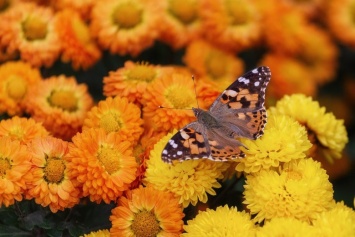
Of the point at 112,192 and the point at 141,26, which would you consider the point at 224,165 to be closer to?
the point at 112,192

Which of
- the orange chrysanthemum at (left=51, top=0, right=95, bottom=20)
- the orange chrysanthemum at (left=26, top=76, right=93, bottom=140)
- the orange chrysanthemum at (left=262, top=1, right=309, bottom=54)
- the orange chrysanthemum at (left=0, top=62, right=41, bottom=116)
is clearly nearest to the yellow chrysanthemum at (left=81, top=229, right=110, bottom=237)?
the orange chrysanthemum at (left=26, top=76, right=93, bottom=140)

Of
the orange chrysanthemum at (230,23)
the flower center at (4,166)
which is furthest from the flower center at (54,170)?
the orange chrysanthemum at (230,23)

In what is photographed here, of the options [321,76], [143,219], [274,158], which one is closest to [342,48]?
[321,76]

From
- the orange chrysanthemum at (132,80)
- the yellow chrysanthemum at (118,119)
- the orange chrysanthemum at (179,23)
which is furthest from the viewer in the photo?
the orange chrysanthemum at (179,23)

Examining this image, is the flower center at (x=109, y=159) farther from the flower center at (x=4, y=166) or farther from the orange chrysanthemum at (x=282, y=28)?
the orange chrysanthemum at (x=282, y=28)

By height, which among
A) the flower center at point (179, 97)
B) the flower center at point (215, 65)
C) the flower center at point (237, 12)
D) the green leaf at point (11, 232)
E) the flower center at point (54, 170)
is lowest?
the green leaf at point (11, 232)

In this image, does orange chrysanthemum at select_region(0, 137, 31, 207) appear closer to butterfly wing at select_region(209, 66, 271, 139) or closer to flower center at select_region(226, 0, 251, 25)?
butterfly wing at select_region(209, 66, 271, 139)
